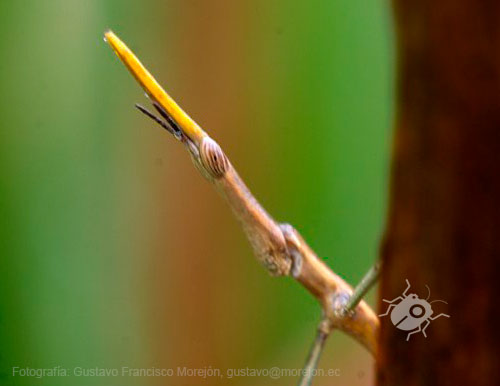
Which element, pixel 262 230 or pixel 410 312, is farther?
pixel 262 230

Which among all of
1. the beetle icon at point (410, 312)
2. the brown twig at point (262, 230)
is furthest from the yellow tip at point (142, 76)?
the beetle icon at point (410, 312)

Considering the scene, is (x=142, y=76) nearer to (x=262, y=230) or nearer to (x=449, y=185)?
(x=262, y=230)

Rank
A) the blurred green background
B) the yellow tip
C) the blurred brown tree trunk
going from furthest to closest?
the blurred green background
the yellow tip
the blurred brown tree trunk

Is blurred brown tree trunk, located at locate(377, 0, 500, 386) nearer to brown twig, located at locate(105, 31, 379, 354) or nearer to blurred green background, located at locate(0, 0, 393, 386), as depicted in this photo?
brown twig, located at locate(105, 31, 379, 354)

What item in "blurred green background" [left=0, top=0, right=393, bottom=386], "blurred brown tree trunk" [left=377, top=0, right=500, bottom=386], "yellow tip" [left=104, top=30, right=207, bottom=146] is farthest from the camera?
"blurred green background" [left=0, top=0, right=393, bottom=386]

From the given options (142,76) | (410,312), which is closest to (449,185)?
(410,312)

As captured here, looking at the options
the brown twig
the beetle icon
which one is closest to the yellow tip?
the brown twig

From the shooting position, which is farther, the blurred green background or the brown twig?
the blurred green background
